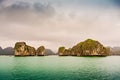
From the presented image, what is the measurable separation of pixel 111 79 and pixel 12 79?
24.8 metres

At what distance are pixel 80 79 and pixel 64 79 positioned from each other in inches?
164

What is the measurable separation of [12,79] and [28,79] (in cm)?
407

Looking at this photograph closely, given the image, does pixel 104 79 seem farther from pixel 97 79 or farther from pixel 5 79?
pixel 5 79

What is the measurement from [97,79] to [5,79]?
75.7ft

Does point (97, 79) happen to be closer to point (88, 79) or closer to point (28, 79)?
point (88, 79)

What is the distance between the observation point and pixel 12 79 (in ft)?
172

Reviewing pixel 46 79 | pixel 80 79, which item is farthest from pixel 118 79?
pixel 46 79

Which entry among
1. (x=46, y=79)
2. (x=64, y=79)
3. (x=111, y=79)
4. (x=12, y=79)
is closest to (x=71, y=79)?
(x=64, y=79)

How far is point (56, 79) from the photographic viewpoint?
51.9 meters

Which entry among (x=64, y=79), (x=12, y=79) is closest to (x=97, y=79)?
(x=64, y=79)

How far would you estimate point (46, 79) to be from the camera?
5253cm

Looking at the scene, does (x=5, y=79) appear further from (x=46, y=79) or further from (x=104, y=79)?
(x=104, y=79)

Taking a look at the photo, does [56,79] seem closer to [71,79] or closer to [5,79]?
[71,79]

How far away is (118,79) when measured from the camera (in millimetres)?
50969
